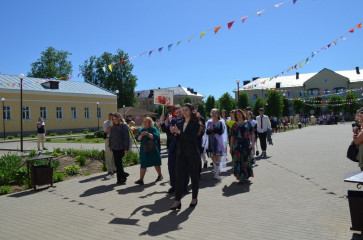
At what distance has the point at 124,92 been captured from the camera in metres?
64.6

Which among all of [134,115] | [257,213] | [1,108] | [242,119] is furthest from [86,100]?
[257,213]

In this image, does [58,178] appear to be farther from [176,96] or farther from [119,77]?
[176,96]

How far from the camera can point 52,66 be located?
62.1 meters

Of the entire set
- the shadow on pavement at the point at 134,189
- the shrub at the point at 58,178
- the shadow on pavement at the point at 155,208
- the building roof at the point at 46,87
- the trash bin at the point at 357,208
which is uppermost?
the building roof at the point at 46,87

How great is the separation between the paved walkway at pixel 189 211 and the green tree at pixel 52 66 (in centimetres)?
5789

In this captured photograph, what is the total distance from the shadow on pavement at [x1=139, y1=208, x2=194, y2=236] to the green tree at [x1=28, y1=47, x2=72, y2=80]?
5994 centimetres

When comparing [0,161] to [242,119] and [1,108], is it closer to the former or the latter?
[242,119]

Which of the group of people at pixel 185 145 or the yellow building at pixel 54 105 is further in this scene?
the yellow building at pixel 54 105

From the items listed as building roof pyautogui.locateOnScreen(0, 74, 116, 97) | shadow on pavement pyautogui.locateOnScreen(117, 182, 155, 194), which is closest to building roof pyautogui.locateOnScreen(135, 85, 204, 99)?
building roof pyautogui.locateOnScreen(0, 74, 116, 97)

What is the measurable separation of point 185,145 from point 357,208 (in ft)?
9.27

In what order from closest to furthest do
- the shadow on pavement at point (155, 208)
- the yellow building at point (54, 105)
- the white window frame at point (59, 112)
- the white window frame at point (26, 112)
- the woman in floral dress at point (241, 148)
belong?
the shadow on pavement at point (155, 208) < the woman in floral dress at point (241, 148) < the yellow building at point (54, 105) < the white window frame at point (26, 112) < the white window frame at point (59, 112)

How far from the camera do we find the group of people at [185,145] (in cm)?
579

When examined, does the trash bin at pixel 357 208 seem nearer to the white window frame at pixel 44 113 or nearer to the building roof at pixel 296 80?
the white window frame at pixel 44 113

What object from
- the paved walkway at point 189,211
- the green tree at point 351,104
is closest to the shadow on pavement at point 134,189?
the paved walkway at point 189,211
